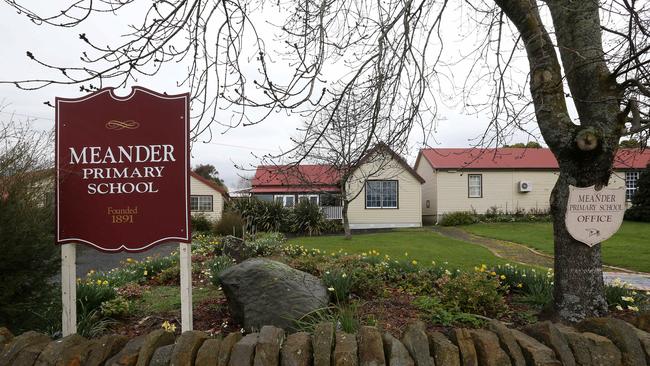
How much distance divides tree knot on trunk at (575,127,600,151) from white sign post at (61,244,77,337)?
15.6 ft

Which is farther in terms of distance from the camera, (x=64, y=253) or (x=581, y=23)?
(x=581, y=23)

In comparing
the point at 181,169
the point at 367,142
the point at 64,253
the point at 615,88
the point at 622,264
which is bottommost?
the point at 622,264

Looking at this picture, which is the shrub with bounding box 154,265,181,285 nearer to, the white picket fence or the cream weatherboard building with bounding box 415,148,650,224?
the white picket fence

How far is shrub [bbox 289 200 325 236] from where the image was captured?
23.7 m

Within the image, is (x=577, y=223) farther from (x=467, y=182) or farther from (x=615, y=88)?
(x=467, y=182)

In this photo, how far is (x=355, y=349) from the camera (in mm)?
2240

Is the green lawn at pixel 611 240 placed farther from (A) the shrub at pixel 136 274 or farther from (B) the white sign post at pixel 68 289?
(B) the white sign post at pixel 68 289

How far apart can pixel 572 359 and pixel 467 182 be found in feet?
93.0

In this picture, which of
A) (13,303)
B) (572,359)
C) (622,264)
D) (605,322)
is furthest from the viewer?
(622,264)

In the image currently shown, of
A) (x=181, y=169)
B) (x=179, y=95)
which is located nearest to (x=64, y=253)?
(x=181, y=169)

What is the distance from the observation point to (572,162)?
450cm

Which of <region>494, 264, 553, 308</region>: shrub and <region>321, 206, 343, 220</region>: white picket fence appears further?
<region>321, 206, 343, 220</region>: white picket fence

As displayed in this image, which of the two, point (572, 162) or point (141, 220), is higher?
point (572, 162)

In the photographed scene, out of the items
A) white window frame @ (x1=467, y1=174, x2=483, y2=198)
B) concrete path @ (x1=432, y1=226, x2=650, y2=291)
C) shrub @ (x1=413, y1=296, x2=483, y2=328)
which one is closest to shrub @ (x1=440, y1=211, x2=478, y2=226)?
white window frame @ (x1=467, y1=174, x2=483, y2=198)
